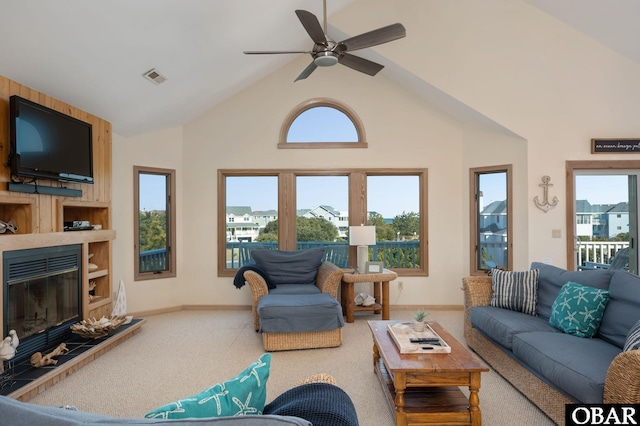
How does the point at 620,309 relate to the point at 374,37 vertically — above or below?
below

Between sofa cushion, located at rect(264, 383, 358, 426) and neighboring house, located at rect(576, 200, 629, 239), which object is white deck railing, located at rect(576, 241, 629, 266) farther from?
sofa cushion, located at rect(264, 383, 358, 426)

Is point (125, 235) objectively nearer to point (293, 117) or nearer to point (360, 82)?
point (293, 117)

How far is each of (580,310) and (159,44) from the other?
4.31 m

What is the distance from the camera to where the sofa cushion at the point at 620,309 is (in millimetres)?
2404

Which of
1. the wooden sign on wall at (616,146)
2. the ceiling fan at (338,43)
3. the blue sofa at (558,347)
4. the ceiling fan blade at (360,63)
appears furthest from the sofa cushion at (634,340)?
the wooden sign on wall at (616,146)

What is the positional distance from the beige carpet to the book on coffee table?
1.57 ft

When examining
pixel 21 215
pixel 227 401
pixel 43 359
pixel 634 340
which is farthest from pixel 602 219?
pixel 21 215

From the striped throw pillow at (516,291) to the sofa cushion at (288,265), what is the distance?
2.25 metres

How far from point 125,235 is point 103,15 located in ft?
9.80

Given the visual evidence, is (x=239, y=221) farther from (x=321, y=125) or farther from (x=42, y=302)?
(x=42, y=302)

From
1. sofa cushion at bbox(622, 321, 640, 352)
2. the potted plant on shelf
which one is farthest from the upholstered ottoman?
sofa cushion at bbox(622, 321, 640, 352)

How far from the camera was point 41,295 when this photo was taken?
336 cm

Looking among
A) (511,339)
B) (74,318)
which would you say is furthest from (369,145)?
(74,318)

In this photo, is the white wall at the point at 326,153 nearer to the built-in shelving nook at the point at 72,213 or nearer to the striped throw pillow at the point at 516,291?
the built-in shelving nook at the point at 72,213
